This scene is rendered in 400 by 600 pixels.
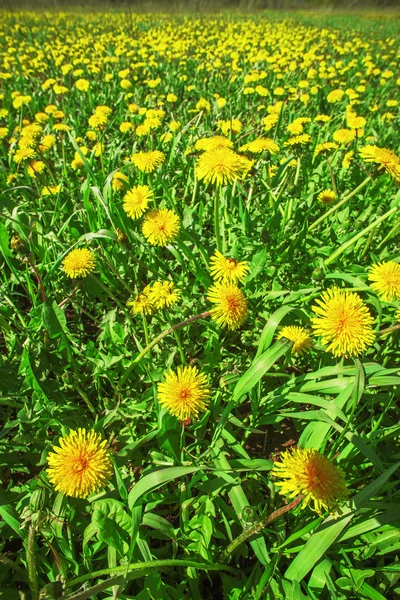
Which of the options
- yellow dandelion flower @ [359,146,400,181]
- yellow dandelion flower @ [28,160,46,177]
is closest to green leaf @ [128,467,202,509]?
yellow dandelion flower @ [359,146,400,181]

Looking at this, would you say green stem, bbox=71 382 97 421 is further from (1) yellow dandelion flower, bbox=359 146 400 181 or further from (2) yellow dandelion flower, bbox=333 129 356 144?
(2) yellow dandelion flower, bbox=333 129 356 144

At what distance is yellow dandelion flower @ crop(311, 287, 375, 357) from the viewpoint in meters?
1.04

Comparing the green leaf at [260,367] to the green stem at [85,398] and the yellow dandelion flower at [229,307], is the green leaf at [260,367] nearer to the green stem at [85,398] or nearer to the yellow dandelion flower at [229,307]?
the yellow dandelion flower at [229,307]

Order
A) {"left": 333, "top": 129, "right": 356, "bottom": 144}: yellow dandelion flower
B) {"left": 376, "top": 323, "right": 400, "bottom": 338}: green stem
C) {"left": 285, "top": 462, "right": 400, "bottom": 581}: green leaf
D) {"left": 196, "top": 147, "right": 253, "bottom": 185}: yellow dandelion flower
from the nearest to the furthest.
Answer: {"left": 285, "top": 462, "right": 400, "bottom": 581}: green leaf < {"left": 376, "top": 323, "right": 400, "bottom": 338}: green stem < {"left": 196, "top": 147, "right": 253, "bottom": 185}: yellow dandelion flower < {"left": 333, "top": 129, "right": 356, "bottom": 144}: yellow dandelion flower

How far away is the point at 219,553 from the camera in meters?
1.04

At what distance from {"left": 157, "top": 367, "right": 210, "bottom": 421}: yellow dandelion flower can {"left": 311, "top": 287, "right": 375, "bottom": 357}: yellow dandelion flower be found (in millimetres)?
405

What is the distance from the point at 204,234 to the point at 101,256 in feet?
2.41

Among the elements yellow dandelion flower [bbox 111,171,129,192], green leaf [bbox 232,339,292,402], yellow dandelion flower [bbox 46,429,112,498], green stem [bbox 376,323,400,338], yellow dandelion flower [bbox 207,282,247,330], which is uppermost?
yellow dandelion flower [bbox 111,171,129,192]

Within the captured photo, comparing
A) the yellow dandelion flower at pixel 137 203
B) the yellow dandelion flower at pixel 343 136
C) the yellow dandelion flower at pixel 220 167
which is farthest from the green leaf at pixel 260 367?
the yellow dandelion flower at pixel 343 136

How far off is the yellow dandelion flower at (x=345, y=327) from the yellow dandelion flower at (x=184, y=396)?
1.33ft

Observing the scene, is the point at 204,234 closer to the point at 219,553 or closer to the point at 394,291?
the point at 394,291

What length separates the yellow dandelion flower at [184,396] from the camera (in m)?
1.02

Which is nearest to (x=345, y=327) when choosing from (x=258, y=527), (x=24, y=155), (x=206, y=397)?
(x=206, y=397)

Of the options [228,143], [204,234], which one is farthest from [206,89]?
[228,143]
